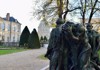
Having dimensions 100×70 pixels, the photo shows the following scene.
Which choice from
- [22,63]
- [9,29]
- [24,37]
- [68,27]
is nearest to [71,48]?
[68,27]

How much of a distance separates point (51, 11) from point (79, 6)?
2.83 metres

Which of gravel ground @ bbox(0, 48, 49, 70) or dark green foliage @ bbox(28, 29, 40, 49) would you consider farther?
dark green foliage @ bbox(28, 29, 40, 49)

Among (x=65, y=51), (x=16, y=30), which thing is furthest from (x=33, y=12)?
(x=16, y=30)

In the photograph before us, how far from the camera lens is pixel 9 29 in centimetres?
8362

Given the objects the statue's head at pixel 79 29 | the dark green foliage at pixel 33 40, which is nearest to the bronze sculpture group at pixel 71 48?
the statue's head at pixel 79 29

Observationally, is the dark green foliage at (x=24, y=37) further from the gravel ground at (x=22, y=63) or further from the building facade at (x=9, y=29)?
the gravel ground at (x=22, y=63)

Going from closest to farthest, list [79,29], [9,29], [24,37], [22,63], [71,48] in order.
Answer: [79,29], [71,48], [22,63], [24,37], [9,29]

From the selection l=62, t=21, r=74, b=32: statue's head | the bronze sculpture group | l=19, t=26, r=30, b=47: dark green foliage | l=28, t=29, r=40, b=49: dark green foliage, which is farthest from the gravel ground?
l=19, t=26, r=30, b=47: dark green foliage

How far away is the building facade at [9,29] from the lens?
78438 mm

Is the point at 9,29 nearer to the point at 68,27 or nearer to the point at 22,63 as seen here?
the point at 22,63

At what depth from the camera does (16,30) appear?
87.8 meters

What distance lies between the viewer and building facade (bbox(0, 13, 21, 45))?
78.4 m

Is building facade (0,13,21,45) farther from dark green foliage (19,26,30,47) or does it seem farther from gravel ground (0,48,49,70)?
gravel ground (0,48,49,70)

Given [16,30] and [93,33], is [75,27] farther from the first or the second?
[16,30]
